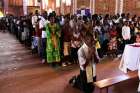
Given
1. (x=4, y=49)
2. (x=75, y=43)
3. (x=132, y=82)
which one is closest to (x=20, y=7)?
(x=4, y=49)

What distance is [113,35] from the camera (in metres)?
8.63

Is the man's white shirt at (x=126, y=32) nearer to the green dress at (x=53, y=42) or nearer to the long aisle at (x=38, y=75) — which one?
the long aisle at (x=38, y=75)

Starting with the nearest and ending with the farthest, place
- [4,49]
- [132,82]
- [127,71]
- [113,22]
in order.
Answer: [127,71], [132,82], [113,22], [4,49]

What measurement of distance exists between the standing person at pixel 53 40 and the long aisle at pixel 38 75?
359mm

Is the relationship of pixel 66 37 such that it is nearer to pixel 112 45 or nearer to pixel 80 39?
pixel 80 39

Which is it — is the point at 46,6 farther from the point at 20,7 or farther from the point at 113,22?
the point at 113,22

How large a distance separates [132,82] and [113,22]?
377 cm

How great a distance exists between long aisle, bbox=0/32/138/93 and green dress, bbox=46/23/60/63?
353 millimetres

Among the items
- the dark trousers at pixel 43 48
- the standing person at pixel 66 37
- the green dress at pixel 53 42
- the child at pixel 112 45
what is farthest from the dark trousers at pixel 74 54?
the child at pixel 112 45

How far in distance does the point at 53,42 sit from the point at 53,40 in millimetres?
63

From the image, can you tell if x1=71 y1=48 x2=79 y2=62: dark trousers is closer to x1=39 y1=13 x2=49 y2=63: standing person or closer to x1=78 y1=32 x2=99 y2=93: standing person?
x1=39 y1=13 x2=49 y2=63: standing person

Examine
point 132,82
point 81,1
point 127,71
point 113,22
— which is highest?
point 81,1

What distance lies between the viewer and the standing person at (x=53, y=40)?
6.90 metres

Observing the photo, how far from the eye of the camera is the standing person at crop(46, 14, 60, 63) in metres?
6.90
